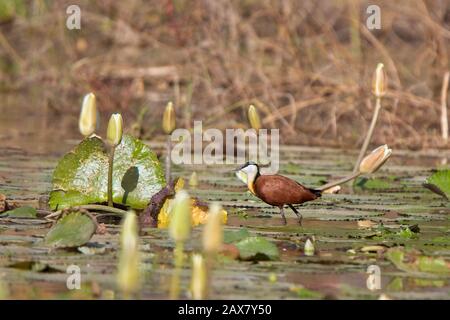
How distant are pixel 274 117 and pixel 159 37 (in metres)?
1.85

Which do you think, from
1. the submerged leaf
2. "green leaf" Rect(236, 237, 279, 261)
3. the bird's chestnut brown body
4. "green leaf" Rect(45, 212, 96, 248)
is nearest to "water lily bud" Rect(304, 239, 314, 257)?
"green leaf" Rect(236, 237, 279, 261)

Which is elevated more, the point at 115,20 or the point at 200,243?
A: the point at 115,20

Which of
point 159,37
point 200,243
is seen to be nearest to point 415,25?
point 159,37

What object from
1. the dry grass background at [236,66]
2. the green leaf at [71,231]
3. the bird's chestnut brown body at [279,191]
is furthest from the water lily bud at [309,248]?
the dry grass background at [236,66]

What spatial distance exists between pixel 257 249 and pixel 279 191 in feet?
1.81

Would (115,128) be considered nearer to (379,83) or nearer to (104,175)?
(104,175)

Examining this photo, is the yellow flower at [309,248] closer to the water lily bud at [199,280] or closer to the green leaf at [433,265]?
the green leaf at [433,265]

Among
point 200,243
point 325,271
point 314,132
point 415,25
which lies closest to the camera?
point 325,271

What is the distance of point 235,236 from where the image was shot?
12.0ft

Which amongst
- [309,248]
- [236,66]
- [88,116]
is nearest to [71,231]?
[88,116]

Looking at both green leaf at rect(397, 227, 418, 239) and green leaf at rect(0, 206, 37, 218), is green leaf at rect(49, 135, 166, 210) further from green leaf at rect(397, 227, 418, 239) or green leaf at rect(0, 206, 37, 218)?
→ green leaf at rect(397, 227, 418, 239)

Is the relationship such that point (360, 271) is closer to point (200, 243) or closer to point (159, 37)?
point (200, 243)

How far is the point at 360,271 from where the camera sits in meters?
3.33

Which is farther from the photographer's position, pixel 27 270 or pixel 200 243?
pixel 200 243
